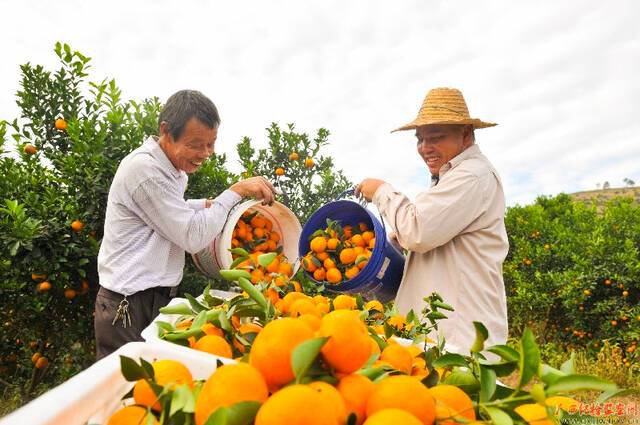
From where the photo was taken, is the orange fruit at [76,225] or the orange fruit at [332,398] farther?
the orange fruit at [76,225]

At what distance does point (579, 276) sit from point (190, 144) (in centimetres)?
530

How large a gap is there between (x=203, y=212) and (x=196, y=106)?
1.73 feet

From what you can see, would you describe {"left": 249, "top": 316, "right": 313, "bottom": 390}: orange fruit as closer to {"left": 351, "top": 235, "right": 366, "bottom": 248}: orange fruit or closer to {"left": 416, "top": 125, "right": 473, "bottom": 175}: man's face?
{"left": 351, "top": 235, "right": 366, "bottom": 248}: orange fruit

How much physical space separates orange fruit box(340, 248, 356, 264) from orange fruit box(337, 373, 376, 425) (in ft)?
5.40

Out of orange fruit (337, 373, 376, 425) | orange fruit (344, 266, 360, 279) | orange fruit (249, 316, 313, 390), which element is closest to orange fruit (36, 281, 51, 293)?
orange fruit (344, 266, 360, 279)

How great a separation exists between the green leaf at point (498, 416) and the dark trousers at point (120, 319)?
1857 millimetres

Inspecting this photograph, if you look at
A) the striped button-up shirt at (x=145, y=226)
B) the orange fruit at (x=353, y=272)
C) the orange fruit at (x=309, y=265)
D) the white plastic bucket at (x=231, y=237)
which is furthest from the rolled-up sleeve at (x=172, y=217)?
the orange fruit at (x=353, y=272)

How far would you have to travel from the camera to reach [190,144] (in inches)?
90.4

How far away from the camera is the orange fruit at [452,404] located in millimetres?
715

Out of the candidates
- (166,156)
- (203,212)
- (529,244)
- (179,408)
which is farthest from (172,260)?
(529,244)

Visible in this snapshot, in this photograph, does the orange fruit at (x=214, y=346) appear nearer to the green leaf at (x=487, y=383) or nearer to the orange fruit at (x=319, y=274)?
the green leaf at (x=487, y=383)

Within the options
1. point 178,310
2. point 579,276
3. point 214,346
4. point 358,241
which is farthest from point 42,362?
point 579,276

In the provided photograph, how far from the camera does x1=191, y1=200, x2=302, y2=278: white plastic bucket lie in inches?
91.5

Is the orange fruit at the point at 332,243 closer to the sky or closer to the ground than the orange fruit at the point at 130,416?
closer to the sky
